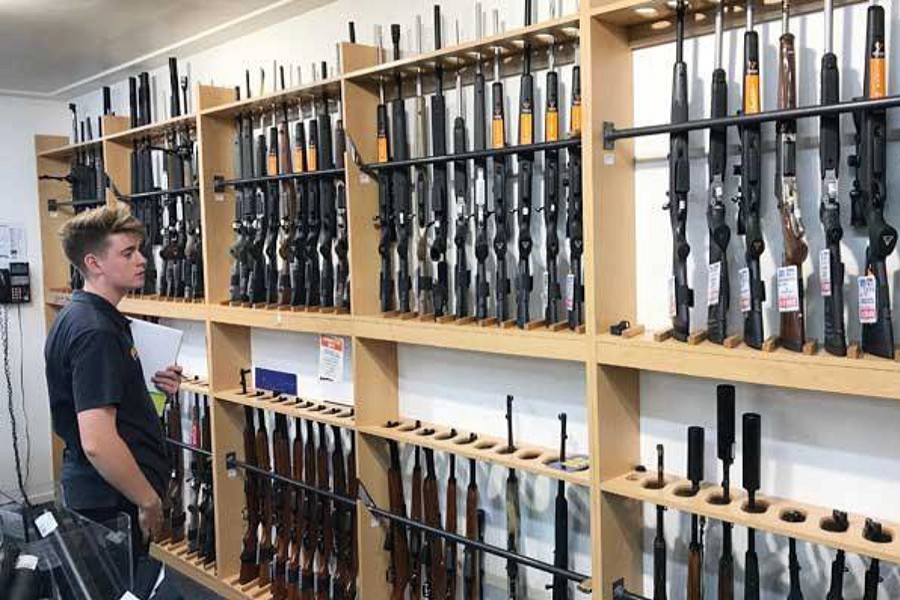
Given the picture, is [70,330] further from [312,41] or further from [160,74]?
[160,74]

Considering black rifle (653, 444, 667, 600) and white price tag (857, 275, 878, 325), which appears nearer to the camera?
white price tag (857, 275, 878, 325)

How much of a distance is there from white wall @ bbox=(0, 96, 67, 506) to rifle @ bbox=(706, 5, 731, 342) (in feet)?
15.2

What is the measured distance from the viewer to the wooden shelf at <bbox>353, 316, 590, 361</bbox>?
2.18m

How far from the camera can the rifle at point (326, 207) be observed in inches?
121

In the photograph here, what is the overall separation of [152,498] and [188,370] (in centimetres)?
219

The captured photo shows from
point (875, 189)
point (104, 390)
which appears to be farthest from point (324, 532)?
point (875, 189)

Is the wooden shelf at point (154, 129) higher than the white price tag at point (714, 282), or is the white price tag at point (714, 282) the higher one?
the wooden shelf at point (154, 129)

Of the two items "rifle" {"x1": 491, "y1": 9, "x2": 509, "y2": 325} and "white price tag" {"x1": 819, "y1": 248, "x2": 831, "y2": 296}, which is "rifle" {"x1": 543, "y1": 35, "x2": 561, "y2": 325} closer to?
"rifle" {"x1": 491, "y1": 9, "x2": 509, "y2": 325}

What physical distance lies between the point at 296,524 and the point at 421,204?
156cm

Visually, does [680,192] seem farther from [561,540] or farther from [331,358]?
[331,358]

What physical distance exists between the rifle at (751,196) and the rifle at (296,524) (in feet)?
6.82

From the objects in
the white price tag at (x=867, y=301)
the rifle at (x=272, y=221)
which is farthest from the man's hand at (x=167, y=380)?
the white price tag at (x=867, y=301)

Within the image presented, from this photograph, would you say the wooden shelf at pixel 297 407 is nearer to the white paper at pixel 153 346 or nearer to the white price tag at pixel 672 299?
the white paper at pixel 153 346

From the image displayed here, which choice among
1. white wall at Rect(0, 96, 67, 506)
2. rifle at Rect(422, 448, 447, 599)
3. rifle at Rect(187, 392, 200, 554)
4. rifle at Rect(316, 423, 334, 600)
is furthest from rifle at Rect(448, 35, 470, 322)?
white wall at Rect(0, 96, 67, 506)
